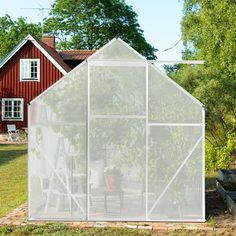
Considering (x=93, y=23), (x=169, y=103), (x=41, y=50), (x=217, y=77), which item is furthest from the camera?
(x=93, y=23)

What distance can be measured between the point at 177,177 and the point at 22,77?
24.2 metres

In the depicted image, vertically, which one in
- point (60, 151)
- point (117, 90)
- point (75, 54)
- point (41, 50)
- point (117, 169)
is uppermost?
point (75, 54)

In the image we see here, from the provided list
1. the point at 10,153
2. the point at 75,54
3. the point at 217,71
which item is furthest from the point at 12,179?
the point at 75,54

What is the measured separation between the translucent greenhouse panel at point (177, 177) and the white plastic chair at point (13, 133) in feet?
69.2

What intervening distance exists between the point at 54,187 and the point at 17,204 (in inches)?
79.0

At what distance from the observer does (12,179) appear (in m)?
14.6

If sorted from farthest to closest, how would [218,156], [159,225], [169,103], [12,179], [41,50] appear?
[41,50] < [218,156] < [12,179] < [169,103] < [159,225]

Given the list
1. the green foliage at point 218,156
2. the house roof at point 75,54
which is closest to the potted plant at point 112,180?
the green foliage at point 218,156

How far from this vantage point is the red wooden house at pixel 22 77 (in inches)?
1249

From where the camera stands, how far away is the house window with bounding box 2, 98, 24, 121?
3183 centimetres

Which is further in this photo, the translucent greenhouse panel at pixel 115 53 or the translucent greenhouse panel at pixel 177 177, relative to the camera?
the translucent greenhouse panel at pixel 115 53

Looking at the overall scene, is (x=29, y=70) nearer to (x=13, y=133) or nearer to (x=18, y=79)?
(x=18, y=79)

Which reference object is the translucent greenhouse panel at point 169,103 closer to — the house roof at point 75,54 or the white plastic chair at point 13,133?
the white plastic chair at point 13,133

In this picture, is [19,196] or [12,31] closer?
[19,196]
